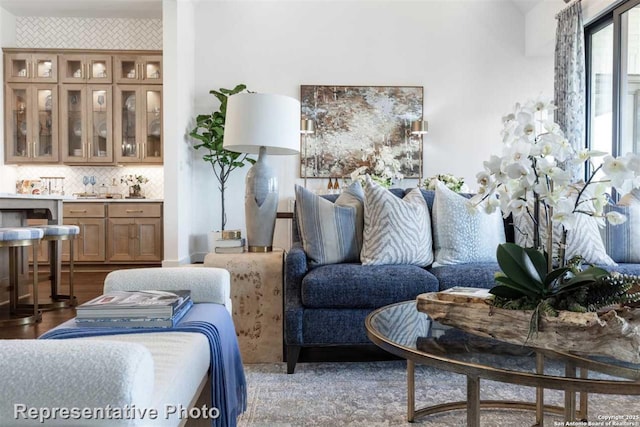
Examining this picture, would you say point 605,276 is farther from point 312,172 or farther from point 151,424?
point 312,172

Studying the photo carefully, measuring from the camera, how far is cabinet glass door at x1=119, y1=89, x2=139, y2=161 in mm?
5996

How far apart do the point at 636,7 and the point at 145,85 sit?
528cm

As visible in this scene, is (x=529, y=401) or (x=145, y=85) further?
(x=145, y=85)

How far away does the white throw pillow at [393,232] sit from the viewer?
2.59 m

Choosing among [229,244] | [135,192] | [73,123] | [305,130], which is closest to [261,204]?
[229,244]

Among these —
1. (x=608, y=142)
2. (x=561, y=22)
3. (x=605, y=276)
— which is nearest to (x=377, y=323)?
(x=605, y=276)

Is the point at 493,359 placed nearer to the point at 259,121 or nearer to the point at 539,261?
the point at 539,261

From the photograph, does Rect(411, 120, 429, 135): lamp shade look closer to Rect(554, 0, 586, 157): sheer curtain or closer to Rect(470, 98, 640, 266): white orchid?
Rect(554, 0, 586, 157): sheer curtain

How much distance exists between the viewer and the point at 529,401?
6.40 ft

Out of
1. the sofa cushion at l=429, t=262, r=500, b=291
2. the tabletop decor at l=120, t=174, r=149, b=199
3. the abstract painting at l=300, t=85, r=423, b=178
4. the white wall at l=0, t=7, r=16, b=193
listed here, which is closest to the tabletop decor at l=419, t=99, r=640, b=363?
the sofa cushion at l=429, t=262, r=500, b=291

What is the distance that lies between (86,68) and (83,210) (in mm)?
1754

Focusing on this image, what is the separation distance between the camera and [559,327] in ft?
3.80

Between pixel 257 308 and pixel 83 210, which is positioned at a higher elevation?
pixel 83 210

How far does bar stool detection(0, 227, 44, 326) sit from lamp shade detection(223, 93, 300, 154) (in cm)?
160
